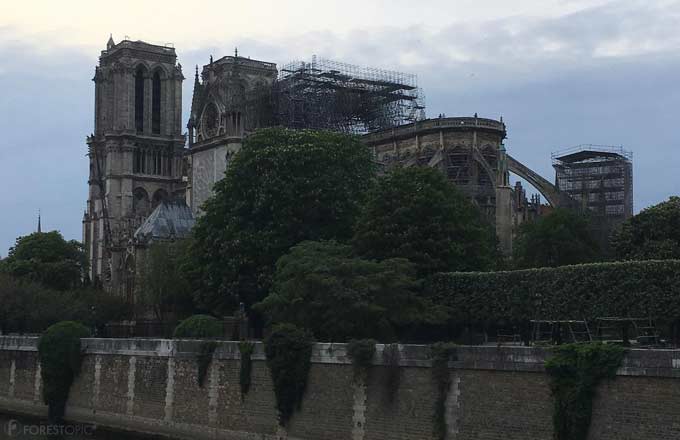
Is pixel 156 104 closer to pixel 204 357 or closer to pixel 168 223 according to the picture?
pixel 168 223

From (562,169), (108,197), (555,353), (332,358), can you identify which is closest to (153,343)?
(332,358)

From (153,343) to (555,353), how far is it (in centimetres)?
1750

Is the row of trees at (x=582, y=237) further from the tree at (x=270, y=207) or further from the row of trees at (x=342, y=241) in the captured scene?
the tree at (x=270, y=207)

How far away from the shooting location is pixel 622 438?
23703 millimetres

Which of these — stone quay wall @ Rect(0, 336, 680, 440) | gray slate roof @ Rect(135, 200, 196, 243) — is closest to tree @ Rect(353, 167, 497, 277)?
stone quay wall @ Rect(0, 336, 680, 440)

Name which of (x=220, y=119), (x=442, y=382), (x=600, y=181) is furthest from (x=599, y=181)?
(x=442, y=382)

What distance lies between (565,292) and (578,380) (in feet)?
38.0

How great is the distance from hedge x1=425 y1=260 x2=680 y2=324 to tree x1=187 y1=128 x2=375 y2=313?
8.39 m

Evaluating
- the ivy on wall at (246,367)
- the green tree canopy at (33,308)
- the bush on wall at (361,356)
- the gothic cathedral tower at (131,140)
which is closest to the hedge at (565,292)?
the ivy on wall at (246,367)

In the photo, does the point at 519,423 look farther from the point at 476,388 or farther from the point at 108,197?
the point at 108,197

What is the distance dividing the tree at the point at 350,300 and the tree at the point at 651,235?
11.4 metres

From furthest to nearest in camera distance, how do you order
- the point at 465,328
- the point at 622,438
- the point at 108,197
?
the point at 108,197, the point at 465,328, the point at 622,438

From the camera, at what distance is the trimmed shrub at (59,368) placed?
4275 centimetres

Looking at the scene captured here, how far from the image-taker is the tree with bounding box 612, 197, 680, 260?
4500cm
